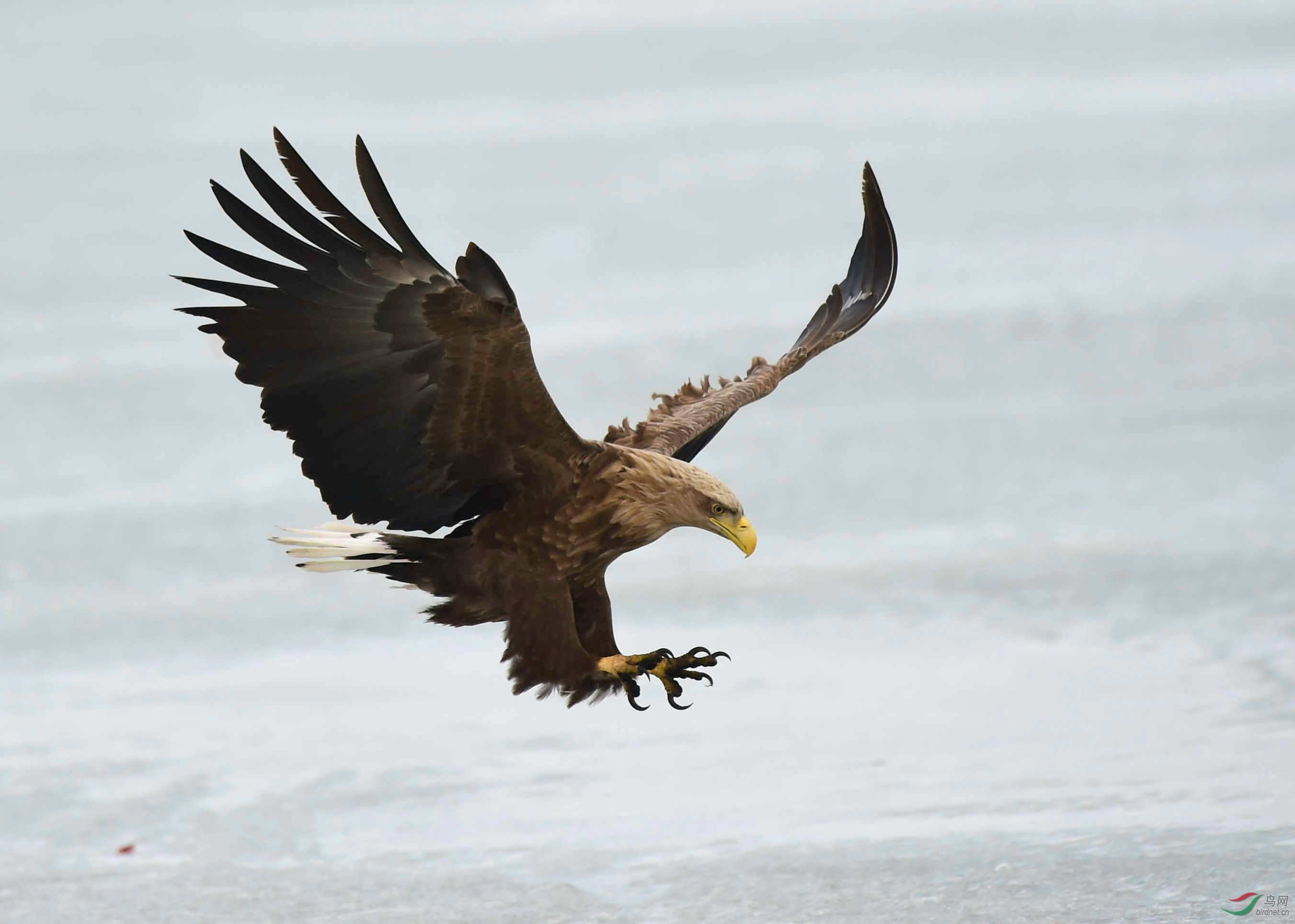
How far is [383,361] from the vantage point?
4.91 m

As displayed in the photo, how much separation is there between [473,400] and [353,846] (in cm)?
176

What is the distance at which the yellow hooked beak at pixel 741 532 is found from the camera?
508 centimetres

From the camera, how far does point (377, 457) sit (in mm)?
5090

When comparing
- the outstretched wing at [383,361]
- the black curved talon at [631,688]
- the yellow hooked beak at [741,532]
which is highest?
the outstretched wing at [383,361]

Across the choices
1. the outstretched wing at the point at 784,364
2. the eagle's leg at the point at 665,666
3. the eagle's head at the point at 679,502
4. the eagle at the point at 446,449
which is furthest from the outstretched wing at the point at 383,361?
the outstretched wing at the point at 784,364

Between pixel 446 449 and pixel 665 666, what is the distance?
0.67m

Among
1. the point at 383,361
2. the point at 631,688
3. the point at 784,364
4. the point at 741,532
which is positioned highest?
the point at 784,364

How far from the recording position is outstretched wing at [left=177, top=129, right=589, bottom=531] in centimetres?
470

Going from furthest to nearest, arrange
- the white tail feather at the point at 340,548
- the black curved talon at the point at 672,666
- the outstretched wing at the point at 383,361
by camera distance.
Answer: the white tail feather at the point at 340,548, the black curved talon at the point at 672,666, the outstretched wing at the point at 383,361

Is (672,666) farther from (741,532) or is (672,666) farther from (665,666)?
(741,532)

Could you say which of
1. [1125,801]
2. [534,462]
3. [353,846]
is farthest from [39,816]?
[1125,801]

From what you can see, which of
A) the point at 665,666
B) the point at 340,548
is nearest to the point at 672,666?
the point at 665,666

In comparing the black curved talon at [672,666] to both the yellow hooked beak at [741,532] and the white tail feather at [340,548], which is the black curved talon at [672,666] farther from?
the white tail feather at [340,548]

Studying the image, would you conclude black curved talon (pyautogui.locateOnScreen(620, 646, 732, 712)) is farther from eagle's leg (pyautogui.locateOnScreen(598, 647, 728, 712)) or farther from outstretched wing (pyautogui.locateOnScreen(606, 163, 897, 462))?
outstretched wing (pyautogui.locateOnScreen(606, 163, 897, 462))
